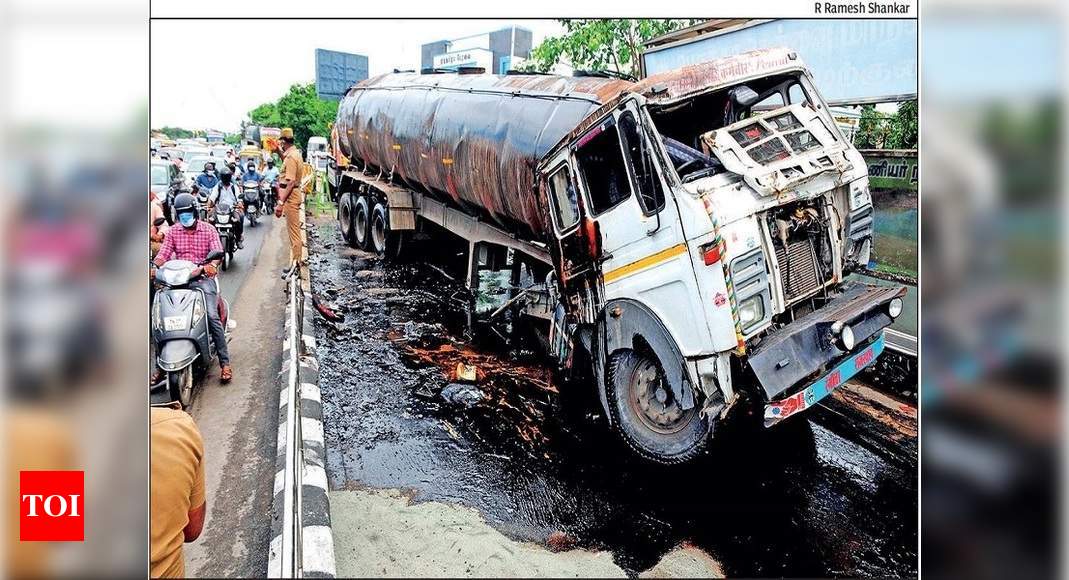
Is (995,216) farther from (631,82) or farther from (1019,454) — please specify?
(631,82)

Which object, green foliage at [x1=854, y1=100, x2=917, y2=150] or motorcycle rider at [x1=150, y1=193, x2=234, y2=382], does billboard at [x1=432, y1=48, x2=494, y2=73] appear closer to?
motorcycle rider at [x1=150, y1=193, x2=234, y2=382]

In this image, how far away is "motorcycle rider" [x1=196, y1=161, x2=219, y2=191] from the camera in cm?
636

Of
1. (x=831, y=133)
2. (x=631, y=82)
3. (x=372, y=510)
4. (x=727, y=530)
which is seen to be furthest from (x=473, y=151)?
(x=727, y=530)

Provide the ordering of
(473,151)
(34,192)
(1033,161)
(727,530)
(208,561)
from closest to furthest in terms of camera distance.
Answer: (34,192), (1033,161), (208,561), (727,530), (473,151)

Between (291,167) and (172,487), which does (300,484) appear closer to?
(172,487)

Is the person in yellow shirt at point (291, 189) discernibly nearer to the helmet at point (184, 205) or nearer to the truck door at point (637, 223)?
the helmet at point (184, 205)

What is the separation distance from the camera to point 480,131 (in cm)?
623

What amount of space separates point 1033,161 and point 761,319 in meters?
1.40

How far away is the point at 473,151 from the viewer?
6359mm

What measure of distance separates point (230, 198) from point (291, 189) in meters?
1.31

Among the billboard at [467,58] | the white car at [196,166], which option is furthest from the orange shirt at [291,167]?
the billboard at [467,58]

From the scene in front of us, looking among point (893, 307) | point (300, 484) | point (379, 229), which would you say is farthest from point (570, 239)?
point (379, 229)

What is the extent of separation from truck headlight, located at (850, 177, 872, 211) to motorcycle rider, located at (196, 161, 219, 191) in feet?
16.8

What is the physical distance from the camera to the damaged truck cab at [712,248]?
12.1ft
